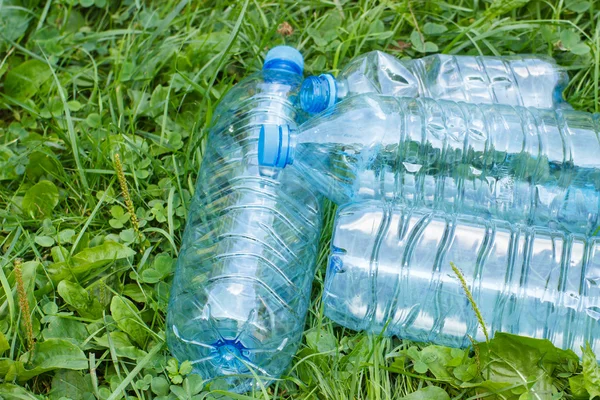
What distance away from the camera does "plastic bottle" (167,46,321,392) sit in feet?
6.82

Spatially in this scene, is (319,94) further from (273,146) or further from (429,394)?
(429,394)

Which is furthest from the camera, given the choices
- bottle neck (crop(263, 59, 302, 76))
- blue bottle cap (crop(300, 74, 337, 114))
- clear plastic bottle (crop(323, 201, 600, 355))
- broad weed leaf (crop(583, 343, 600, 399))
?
bottle neck (crop(263, 59, 302, 76))

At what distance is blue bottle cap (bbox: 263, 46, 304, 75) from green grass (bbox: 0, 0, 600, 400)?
18 centimetres

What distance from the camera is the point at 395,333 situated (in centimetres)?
220

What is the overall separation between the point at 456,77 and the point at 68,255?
1.38 meters

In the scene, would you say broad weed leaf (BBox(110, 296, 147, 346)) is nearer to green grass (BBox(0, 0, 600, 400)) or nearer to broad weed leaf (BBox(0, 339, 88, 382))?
green grass (BBox(0, 0, 600, 400))

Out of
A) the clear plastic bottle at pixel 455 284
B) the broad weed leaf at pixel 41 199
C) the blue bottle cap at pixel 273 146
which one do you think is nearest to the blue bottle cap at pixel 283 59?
the blue bottle cap at pixel 273 146

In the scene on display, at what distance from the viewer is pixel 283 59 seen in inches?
96.2

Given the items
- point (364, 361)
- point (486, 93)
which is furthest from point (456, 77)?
point (364, 361)

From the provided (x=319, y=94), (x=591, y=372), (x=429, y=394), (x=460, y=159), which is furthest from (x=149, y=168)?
(x=591, y=372)

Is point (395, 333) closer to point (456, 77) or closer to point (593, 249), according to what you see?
point (593, 249)

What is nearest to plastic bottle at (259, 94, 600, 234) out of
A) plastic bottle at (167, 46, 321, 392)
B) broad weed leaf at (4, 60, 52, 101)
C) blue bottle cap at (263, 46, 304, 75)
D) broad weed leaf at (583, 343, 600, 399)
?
plastic bottle at (167, 46, 321, 392)

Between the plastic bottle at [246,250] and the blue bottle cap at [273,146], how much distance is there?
0.62 feet

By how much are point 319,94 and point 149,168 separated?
2.05 ft
